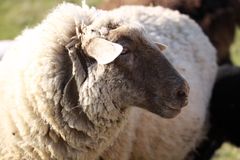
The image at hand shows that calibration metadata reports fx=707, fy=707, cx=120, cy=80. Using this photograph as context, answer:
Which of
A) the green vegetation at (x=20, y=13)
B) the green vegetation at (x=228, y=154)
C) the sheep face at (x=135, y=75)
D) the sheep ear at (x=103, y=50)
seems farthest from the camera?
the green vegetation at (x=20, y=13)

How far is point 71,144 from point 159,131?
43.9 inches

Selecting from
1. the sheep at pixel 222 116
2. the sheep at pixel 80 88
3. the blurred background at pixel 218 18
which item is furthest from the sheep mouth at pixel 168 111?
the blurred background at pixel 218 18

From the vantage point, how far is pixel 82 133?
4574 millimetres

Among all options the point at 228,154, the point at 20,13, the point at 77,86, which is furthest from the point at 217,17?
the point at 20,13

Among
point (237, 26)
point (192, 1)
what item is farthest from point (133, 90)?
point (237, 26)

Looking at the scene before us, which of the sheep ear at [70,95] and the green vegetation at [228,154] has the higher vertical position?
the sheep ear at [70,95]

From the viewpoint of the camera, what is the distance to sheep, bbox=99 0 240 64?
24.8 ft

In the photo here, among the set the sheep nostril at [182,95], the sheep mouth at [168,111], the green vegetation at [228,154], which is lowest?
the green vegetation at [228,154]

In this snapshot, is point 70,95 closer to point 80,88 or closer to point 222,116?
point 80,88

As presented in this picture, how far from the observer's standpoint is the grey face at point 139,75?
175 inches

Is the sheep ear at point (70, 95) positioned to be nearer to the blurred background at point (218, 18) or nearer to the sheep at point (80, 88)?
the sheep at point (80, 88)

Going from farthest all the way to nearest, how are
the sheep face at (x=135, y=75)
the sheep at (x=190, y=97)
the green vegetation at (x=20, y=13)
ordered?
the green vegetation at (x=20, y=13), the sheep at (x=190, y=97), the sheep face at (x=135, y=75)

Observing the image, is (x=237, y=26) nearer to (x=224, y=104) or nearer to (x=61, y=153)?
(x=224, y=104)

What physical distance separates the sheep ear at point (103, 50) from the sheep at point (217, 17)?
2.92 meters
